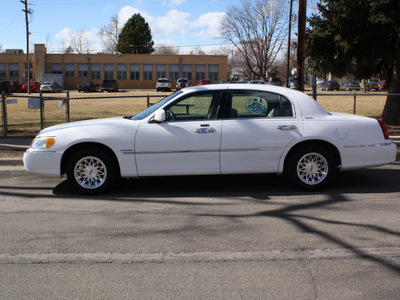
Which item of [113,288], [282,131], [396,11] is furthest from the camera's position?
[396,11]

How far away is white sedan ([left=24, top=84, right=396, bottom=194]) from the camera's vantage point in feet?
21.1

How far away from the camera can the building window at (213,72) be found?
2904 inches

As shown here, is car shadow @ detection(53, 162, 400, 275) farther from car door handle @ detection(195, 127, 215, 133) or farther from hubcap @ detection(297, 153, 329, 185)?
car door handle @ detection(195, 127, 215, 133)

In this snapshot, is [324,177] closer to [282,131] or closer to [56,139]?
[282,131]

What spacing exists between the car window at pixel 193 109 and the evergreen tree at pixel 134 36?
3172 inches

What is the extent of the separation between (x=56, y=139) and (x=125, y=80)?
6869 centimetres

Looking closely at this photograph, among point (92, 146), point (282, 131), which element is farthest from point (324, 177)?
point (92, 146)

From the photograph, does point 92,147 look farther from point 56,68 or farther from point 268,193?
point 56,68

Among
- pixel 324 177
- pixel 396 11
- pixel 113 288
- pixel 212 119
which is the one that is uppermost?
pixel 396 11

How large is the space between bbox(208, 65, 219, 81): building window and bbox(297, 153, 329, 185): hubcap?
224ft

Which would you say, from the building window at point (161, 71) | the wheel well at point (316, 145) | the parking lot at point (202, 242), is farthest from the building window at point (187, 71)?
the wheel well at point (316, 145)

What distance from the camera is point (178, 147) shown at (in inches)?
253

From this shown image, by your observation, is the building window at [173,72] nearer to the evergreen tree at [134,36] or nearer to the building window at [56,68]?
the evergreen tree at [134,36]

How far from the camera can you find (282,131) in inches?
257
